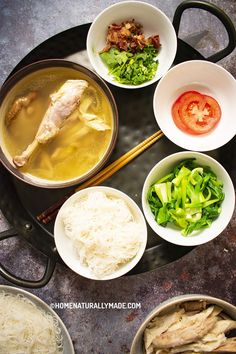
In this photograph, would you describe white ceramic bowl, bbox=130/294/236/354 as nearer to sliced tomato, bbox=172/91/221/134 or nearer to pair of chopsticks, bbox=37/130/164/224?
pair of chopsticks, bbox=37/130/164/224

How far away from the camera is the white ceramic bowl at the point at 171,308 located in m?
2.33

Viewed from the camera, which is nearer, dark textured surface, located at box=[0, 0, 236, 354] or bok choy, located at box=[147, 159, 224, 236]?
bok choy, located at box=[147, 159, 224, 236]

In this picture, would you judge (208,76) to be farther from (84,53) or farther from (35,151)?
(35,151)

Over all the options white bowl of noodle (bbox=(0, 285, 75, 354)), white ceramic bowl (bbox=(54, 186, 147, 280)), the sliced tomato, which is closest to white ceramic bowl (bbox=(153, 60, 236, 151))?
the sliced tomato

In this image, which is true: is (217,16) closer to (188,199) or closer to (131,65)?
(131,65)

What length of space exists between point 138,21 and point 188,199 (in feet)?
2.86

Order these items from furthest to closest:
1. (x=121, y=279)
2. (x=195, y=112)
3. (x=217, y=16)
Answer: (x=121, y=279), (x=195, y=112), (x=217, y=16)

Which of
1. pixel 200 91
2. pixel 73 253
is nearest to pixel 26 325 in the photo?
pixel 73 253

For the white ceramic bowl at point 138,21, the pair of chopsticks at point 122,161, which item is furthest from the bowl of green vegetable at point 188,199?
the white ceramic bowl at point 138,21

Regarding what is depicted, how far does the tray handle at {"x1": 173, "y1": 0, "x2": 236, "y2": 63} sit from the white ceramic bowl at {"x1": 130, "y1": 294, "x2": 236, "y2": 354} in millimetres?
1075

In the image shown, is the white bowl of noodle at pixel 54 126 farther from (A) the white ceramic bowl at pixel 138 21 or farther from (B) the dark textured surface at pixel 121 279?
(B) the dark textured surface at pixel 121 279

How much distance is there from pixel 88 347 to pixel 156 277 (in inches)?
18.9

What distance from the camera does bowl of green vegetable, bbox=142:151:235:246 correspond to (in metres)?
2.38

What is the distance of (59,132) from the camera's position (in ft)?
8.10
